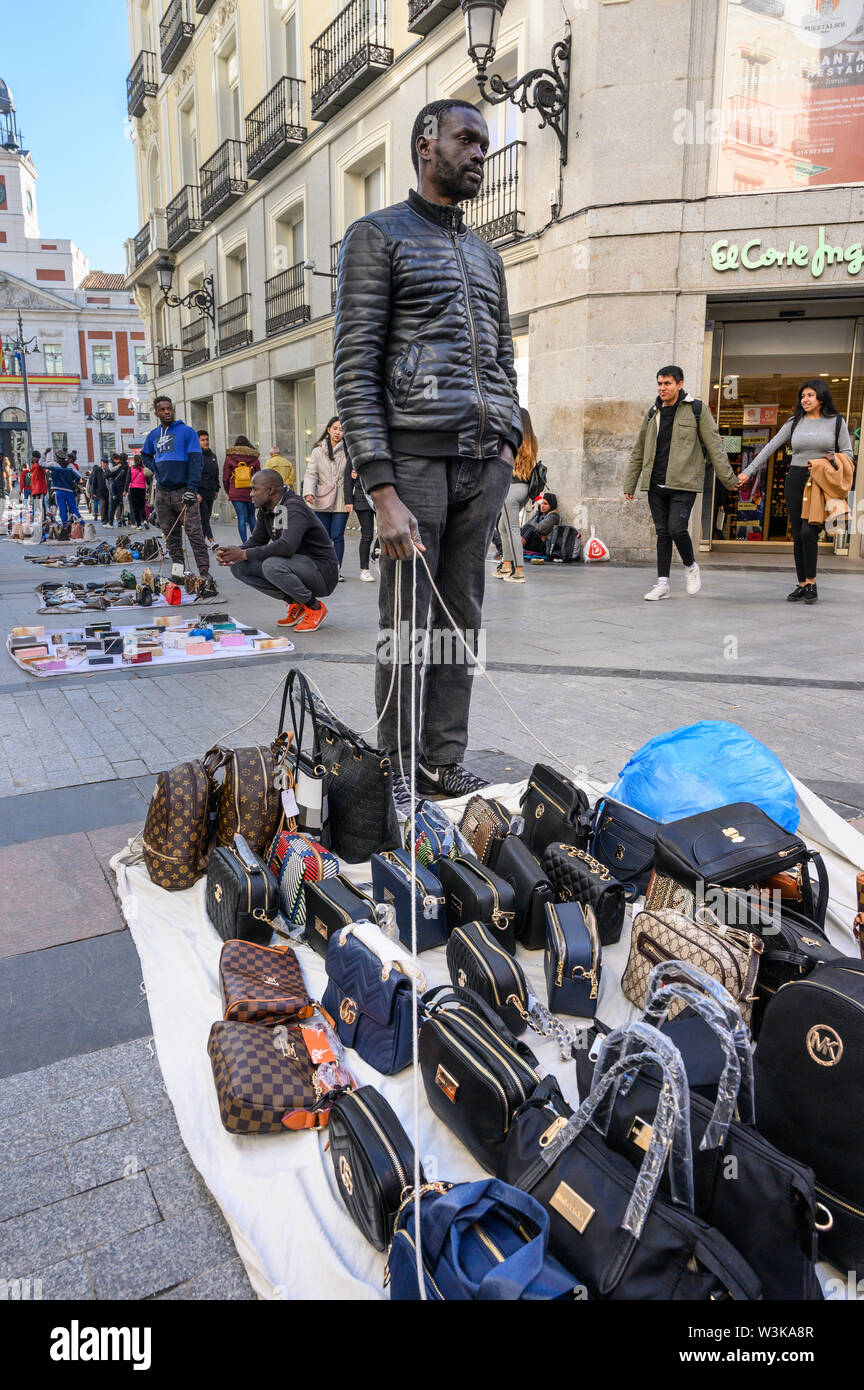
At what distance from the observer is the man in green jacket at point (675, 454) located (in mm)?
8062

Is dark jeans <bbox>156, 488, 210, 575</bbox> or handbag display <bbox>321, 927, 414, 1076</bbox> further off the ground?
dark jeans <bbox>156, 488, 210, 575</bbox>

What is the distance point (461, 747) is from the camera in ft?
11.4

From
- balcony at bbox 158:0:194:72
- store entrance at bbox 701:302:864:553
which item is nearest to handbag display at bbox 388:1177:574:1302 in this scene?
store entrance at bbox 701:302:864:553

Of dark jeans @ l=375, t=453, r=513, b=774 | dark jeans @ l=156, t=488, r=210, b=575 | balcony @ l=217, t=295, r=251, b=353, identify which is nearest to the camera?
dark jeans @ l=375, t=453, r=513, b=774

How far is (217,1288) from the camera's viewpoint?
4.56ft

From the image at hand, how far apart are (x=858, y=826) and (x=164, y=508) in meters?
8.37

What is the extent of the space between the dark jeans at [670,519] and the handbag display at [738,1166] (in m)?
7.44

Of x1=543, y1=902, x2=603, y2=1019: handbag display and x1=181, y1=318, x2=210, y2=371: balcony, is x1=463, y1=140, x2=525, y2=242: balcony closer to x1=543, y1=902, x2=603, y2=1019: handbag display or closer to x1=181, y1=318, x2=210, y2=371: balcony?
x1=543, y1=902, x2=603, y2=1019: handbag display

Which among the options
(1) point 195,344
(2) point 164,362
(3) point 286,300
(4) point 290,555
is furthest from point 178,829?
(2) point 164,362

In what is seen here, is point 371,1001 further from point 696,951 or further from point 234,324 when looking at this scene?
point 234,324

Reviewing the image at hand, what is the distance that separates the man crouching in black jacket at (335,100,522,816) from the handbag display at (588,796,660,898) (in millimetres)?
748

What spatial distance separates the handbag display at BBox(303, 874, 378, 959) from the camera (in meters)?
2.25

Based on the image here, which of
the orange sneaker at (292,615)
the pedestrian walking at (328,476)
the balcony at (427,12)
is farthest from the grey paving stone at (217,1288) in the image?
the balcony at (427,12)
